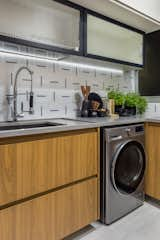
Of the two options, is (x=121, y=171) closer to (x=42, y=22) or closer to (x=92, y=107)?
(x=92, y=107)

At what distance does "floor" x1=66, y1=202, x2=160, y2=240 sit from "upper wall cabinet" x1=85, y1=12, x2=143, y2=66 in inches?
59.9

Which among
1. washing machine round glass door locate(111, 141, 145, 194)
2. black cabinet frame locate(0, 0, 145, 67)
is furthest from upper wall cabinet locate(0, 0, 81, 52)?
washing machine round glass door locate(111, 141, 145, 194)

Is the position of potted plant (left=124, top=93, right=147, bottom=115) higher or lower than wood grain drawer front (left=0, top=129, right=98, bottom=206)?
higher

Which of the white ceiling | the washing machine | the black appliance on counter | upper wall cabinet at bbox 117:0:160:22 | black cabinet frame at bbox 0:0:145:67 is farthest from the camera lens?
the black appliance on counter

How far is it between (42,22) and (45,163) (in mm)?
1179

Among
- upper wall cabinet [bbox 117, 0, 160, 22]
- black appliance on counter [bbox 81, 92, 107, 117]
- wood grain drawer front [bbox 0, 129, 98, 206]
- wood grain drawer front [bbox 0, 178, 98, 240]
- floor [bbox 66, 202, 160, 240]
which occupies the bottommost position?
floor [bbox 66, 202, 160, 240]

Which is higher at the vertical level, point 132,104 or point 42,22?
point 42,22

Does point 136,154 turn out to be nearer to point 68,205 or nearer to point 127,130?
point 127,130

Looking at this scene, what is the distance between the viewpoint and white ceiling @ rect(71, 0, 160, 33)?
5.90ft

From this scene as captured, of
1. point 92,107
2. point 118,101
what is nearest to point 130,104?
point 118,101

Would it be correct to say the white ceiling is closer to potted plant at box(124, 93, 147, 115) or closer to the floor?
potted plant at box(124, 93, 147, 115)

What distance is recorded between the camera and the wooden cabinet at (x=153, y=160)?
1.95 meters

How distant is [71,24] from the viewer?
185 cm

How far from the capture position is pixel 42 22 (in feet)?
5.65
